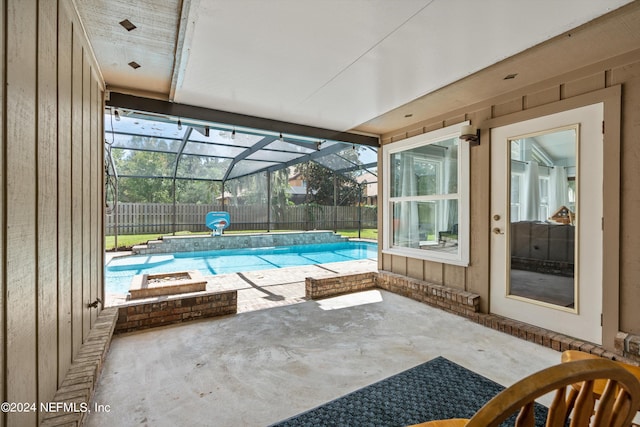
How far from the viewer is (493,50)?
2248mm

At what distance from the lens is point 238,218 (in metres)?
13.2

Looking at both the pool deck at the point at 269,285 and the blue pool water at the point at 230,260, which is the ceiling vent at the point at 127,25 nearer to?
the pool deck at the point at 269,285

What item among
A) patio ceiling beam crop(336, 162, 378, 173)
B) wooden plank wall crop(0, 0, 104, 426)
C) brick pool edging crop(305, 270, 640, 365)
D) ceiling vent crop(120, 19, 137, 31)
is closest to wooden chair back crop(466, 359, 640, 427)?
wooden plank wall crop(0, 0, 104, 426)

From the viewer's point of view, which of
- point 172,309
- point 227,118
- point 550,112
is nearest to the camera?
point 550,112

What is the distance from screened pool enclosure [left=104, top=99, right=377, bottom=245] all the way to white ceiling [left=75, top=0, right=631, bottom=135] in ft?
2.79

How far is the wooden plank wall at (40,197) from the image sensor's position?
3.43 ft

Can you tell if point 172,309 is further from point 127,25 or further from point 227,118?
point 127,25

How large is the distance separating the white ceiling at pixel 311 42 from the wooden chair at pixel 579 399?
6.29 ft

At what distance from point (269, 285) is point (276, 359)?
2492 millimetres

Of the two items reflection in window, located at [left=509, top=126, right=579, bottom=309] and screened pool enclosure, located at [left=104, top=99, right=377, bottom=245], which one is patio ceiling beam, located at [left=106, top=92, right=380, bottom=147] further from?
reflection in window, located at [left=509, top=126, right=579, bottom=309]

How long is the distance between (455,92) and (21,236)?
11.4 feet

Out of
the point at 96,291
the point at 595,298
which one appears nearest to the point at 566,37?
the point at 595,298

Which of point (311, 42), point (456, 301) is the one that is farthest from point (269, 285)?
point (311, 42)

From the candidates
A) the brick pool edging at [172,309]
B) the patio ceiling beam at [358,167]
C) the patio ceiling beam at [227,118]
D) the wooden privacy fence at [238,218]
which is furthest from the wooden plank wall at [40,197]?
A: the patio ceiling beam at [358,167]
